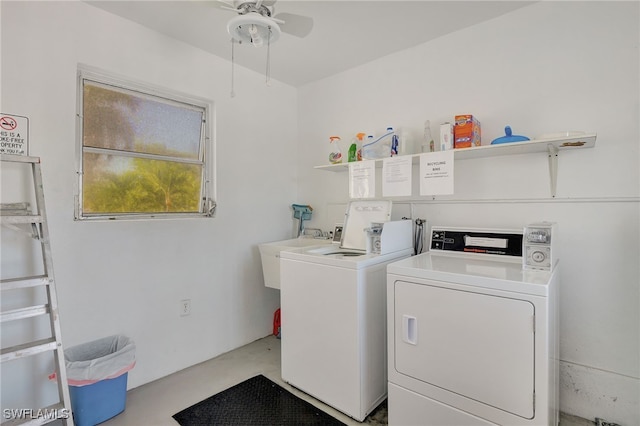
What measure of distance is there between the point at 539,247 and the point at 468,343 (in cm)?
60

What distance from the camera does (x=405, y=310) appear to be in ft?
5.23

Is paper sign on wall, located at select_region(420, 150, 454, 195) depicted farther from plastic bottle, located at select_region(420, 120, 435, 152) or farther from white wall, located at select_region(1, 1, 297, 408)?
white wall, located at select_region(1, 1, 297, 408)

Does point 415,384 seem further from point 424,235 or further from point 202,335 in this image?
point 202,335

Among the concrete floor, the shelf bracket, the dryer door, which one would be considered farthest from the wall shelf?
the concrete floor

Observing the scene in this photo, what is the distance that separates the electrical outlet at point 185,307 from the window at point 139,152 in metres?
0.65

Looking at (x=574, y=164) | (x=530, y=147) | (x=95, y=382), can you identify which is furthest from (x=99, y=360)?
(x=574, y=164)

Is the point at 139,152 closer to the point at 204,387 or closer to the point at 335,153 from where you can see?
the point at 335,153

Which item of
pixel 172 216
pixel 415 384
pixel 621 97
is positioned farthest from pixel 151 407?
pixel 621 97

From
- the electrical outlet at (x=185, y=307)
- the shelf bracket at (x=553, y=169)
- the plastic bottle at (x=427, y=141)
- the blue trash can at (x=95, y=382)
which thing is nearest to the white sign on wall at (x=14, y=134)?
the blue trash can at (x=95, y=382)

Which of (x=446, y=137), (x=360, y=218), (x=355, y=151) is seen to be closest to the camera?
(x=446, y=137)

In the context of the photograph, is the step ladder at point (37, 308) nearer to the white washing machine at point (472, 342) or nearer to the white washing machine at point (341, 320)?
the white washing machine at point (341, 320)

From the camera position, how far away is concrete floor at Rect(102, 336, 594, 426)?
1807 mm

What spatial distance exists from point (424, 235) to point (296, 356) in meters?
1.25

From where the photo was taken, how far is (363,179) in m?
2.34
